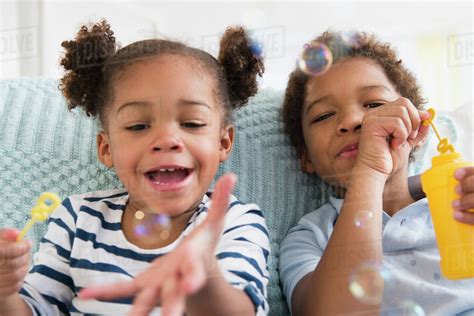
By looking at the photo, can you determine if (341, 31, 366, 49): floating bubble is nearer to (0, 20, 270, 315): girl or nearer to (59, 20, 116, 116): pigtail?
(0, 20, 270, 315): girl

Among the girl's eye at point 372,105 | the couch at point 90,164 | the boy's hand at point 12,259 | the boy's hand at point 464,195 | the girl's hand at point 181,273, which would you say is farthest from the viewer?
the couch at point 90,164

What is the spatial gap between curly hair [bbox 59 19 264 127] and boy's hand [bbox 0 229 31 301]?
20cm

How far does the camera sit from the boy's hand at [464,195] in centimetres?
70

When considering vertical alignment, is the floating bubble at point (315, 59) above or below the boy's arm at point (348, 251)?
above

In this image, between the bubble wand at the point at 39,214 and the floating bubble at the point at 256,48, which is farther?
the floating bubble at the point at 256,48

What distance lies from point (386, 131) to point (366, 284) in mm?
201

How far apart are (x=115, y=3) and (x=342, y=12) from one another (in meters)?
0.46

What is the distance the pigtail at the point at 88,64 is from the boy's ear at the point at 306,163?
33 cm

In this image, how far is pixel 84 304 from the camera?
68cm

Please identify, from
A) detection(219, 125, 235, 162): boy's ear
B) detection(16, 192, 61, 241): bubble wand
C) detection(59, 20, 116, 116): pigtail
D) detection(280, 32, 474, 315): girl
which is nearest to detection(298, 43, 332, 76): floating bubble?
detection(280, 32, 474, 315): girl

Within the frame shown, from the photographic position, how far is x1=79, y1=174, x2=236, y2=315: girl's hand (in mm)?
467

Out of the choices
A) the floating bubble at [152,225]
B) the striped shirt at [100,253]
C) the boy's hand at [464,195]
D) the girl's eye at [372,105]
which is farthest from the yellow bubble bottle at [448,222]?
the floating bubble at [152,225]

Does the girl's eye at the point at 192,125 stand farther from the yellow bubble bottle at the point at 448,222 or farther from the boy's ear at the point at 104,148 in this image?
the yellow bubble bottle at the point at 448,222

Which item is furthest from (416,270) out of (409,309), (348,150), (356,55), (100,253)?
(100,253)
